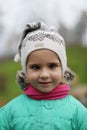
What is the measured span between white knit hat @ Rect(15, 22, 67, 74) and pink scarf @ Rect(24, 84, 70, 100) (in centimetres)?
16

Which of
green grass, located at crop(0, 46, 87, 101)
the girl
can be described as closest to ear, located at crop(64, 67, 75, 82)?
the girl

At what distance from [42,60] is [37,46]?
13cm

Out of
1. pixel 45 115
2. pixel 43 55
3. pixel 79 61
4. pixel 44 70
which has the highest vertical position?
pixel 43 55

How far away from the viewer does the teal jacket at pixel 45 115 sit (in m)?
4.62

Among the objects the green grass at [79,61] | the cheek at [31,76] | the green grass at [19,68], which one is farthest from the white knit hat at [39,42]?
the green grass at [79,61]

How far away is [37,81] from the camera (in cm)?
462

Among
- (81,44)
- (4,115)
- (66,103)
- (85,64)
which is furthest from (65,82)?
(81,44)

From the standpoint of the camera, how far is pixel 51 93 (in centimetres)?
470

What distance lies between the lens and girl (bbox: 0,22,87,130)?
15.1 ft

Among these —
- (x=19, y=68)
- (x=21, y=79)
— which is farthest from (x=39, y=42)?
(x=19, y=68)

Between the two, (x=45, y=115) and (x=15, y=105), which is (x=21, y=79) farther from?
(x=45, y=115)

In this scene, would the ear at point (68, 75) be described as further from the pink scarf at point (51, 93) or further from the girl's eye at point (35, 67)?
the girl's eye at point (35, 67)

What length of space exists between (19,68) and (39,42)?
16986 millimetres

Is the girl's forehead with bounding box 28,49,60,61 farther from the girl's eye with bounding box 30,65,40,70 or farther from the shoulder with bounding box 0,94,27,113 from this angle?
the shoulder with bounding box 0,94,27,113
